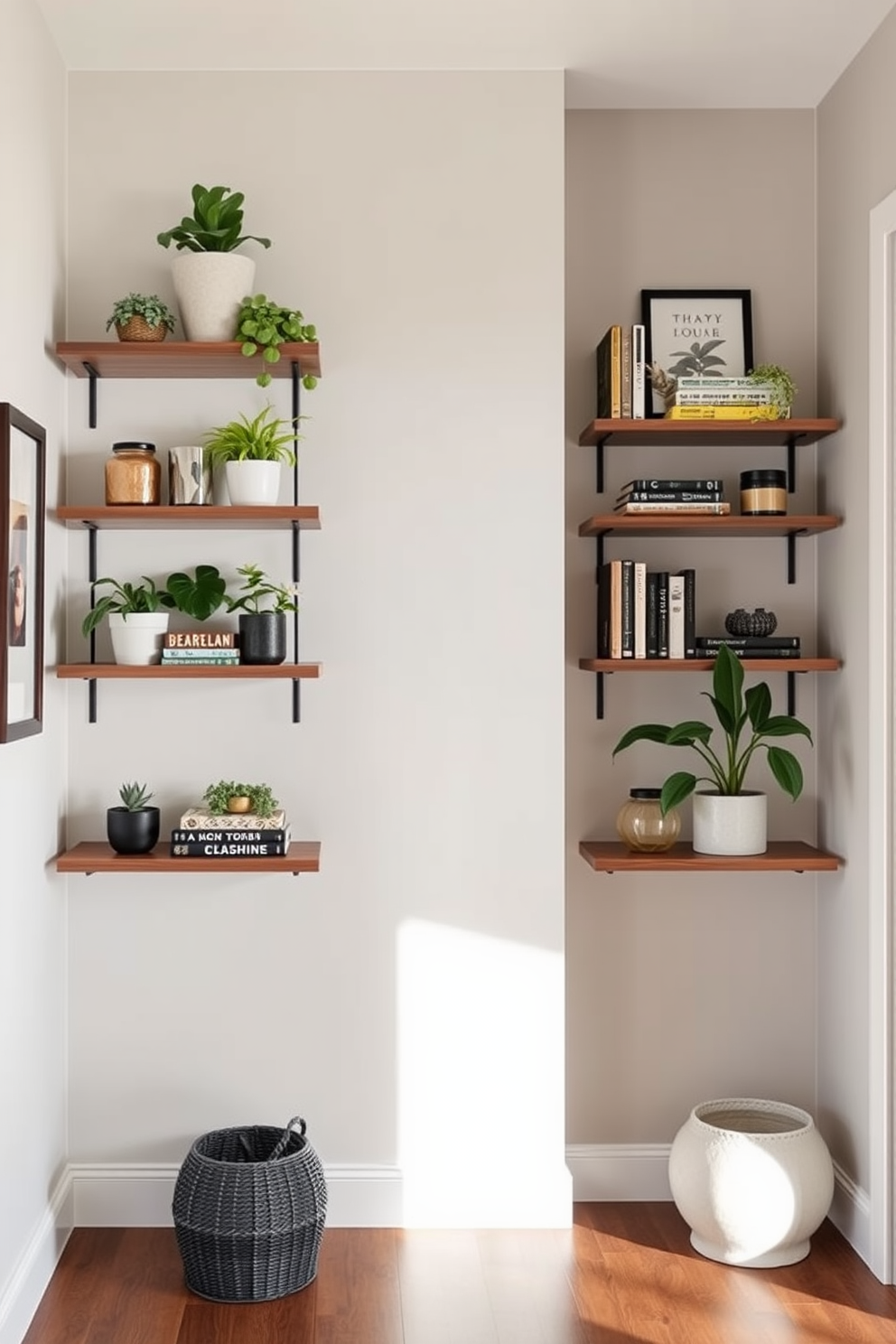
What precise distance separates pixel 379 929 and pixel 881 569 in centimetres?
136

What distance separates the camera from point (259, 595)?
2.92 m

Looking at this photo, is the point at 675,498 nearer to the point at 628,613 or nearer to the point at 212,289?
the point at 628,613

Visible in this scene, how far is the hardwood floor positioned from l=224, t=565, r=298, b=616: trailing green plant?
1405 millimetres

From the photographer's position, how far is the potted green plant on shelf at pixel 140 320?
9.36 feet

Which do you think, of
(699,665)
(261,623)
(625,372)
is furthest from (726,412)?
(261,623)

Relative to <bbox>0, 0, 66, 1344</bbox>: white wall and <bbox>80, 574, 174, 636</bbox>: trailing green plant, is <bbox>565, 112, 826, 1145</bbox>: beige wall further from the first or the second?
<bbox>0, 0, 66, 1344</bbox>: white wall

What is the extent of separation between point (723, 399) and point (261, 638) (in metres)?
1.19

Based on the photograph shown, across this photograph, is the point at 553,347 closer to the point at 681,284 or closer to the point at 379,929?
the point at 681,284

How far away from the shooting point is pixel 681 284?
3307 millimetres

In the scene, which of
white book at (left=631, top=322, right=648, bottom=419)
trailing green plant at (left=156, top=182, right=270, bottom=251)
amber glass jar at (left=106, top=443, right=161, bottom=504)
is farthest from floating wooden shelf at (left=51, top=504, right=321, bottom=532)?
white book at (left=631, top=322, right=648, bottom=419)

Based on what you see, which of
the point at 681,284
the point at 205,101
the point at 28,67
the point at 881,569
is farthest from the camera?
the point at 681,284

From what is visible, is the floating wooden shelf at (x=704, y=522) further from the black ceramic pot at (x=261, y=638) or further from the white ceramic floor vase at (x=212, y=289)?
the white ceramic floor vase at (x=212, y=289)

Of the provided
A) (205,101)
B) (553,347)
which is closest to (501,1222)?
(553,347)

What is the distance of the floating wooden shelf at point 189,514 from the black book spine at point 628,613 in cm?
72
